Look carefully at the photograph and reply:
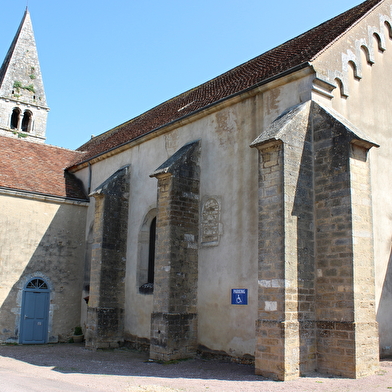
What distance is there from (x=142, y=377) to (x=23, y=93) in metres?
32.4

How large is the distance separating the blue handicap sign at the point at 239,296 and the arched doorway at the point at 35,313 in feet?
27.3

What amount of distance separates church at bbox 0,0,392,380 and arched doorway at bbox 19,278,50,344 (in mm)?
40

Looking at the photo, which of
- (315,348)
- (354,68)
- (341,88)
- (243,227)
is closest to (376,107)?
(354,68)

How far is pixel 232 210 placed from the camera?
1130 cm

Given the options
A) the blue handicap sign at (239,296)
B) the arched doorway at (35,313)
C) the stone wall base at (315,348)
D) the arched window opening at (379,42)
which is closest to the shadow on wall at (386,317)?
the stone wall base at (315,348)

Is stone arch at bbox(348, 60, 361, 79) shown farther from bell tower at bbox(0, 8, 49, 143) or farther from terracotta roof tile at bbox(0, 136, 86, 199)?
bell tower at bbox(0, 8, 49, 143)

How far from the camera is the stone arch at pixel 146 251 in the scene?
14.2 meters

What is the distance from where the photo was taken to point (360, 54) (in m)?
11.3

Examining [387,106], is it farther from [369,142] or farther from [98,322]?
[98,322]

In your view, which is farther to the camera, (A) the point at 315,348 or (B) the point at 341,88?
(B) the point at 341,88

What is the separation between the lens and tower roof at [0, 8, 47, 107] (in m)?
35.8

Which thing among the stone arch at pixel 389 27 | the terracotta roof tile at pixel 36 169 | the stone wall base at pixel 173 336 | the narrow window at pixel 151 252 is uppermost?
the stone arch at pixel 389 27

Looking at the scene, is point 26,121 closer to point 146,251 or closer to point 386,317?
point 146,251

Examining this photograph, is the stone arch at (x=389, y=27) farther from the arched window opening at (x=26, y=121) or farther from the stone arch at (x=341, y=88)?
the arched window opening at (x=26, y=121)
